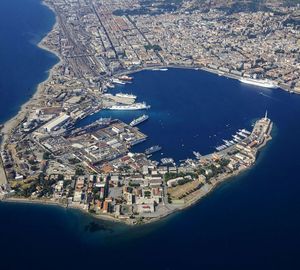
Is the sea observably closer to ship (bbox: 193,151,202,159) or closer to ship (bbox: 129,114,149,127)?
ship (bbox: 193,151,202,159)

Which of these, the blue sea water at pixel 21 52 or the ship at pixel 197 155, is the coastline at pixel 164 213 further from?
the blue sea water at pixel 21 52

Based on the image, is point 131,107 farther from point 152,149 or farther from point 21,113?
point 21,113

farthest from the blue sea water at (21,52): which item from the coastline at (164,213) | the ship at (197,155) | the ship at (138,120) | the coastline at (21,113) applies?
the ship at (197,155)

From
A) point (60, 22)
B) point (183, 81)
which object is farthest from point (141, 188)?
point (60, 22)

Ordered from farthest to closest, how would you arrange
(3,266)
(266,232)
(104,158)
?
(104,158), (266,232), (3,266)

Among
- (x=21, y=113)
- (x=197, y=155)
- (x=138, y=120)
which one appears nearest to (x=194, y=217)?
(x=197, y=155)

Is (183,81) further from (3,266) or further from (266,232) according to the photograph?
(3,266)
